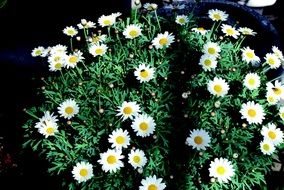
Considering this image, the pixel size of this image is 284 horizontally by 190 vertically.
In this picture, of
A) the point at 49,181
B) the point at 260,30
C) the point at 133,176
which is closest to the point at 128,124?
the point at 133,176

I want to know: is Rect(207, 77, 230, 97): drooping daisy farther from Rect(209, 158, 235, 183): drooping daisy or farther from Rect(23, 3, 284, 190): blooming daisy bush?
Rect(209, 158, 235, 183): drooping daisy

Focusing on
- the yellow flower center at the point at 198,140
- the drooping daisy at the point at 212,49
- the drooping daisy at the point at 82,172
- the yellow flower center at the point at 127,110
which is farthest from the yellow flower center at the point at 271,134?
the drooping daisy at the point at 82,172

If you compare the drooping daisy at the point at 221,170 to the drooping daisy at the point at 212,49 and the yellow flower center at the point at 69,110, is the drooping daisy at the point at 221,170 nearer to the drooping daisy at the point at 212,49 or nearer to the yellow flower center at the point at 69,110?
the drooping daisy at the point at 212,49

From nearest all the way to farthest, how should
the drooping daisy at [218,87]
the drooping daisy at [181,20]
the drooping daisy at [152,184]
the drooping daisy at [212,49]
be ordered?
1. the drooping daisy at [152,184]
2. the drooping daisy at [218,87]
3. the drooping daisy at [212,49]
4. the drooping daisy at [181,20]

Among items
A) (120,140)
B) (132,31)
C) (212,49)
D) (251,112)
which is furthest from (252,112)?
(132,31)

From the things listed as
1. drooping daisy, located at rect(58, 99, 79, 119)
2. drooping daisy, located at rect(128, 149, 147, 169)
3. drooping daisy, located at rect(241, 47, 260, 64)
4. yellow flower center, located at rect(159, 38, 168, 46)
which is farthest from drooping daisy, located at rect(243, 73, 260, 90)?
drooping daisy, located at rect(58, 99, 79, 119)
